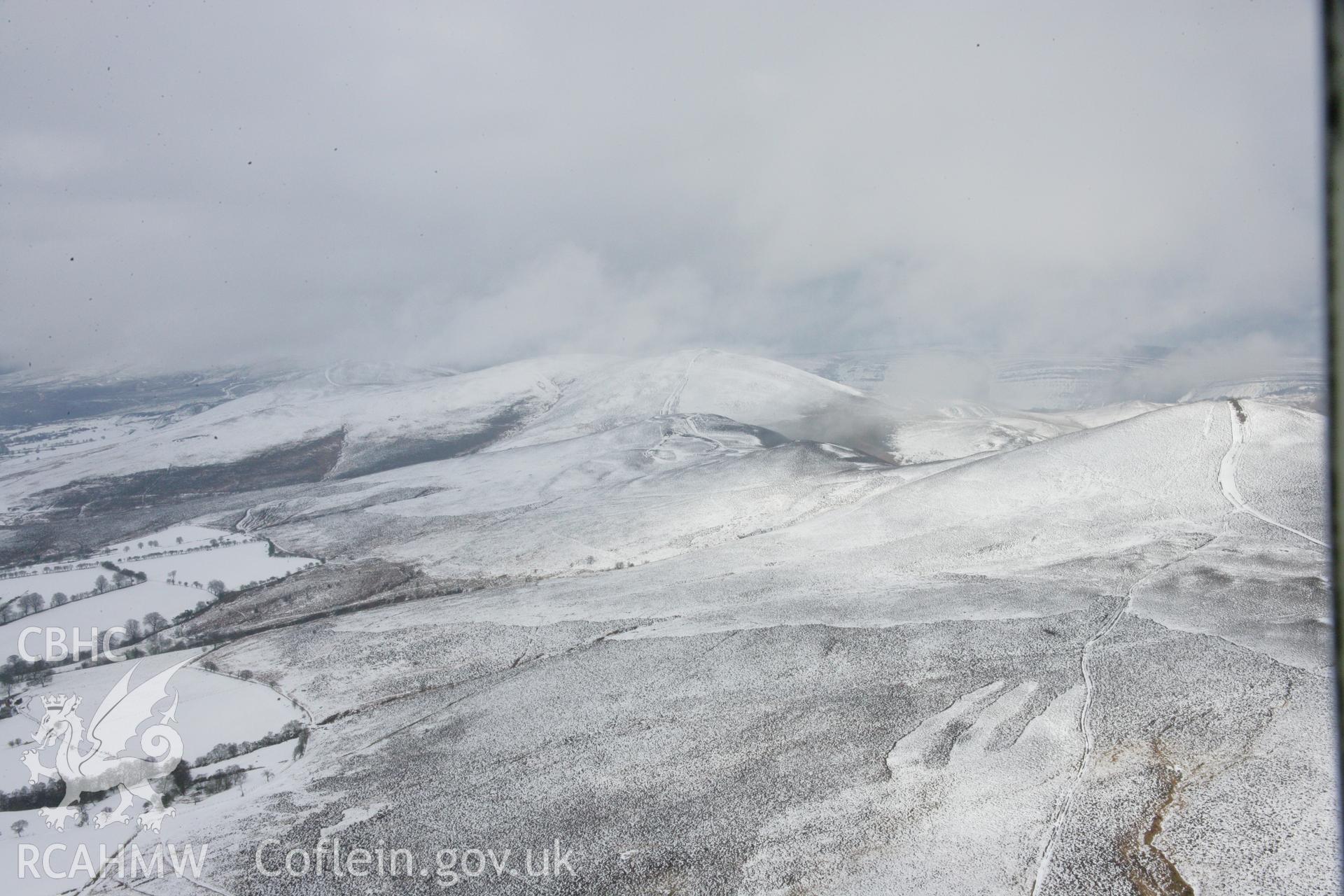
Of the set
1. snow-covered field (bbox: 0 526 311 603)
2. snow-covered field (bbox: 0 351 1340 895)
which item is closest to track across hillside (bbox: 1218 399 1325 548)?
snow-covered field (bbox: 0 351 1340 895)

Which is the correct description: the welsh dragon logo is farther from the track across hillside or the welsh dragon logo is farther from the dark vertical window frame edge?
the track across hillside

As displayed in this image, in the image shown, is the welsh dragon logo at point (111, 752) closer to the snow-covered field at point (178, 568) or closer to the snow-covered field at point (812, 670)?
the snow-covered field at point (812, 670)

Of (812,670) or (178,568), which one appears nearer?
(812,670)

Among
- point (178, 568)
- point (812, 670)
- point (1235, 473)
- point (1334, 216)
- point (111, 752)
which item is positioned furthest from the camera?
point (178, 568)

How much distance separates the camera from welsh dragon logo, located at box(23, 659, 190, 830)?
87.3 ft

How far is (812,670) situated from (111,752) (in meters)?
29.1

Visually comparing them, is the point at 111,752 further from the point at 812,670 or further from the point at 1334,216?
the point at 1334,216

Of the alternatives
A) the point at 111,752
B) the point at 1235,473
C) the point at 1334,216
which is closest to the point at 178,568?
the point at 111,752

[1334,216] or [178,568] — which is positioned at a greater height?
[1334,216]

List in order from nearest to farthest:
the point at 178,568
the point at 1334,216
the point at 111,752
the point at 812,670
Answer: the point at 1334,216 → the point at 111,752 → the point at 812,670 → the point at 178,568

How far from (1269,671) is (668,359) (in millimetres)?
148460

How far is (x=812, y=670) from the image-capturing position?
1298 inches

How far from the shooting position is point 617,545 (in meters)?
61.6

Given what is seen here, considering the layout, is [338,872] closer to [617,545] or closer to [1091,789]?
[1091,789]
